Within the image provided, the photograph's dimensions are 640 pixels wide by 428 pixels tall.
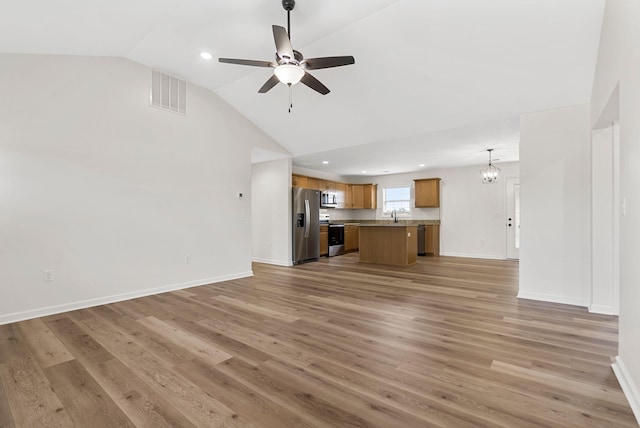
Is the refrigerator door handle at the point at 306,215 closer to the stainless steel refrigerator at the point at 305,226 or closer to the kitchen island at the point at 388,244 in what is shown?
the stainless steel refrigerator at the point at 305,226

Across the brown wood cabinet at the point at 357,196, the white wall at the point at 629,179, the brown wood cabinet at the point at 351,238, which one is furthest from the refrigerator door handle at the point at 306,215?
the white wall at the point at 629,179

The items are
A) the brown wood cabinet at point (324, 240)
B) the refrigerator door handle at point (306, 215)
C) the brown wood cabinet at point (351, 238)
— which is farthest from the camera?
the brown wood cabinet at point (351, 238)

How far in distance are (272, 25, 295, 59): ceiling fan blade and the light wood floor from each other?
2.46 meters

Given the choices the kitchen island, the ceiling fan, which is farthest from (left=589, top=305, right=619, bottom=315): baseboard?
the ceiling fan

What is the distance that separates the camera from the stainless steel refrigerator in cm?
648

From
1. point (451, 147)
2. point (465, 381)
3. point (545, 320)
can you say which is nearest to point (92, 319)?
point (465, 381)

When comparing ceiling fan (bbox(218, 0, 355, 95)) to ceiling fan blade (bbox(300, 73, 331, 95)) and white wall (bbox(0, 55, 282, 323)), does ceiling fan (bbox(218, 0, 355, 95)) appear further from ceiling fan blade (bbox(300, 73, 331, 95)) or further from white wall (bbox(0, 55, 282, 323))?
white wall (bbox(0, 55, 282, 323))

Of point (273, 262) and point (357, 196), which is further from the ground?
point (357, 196)

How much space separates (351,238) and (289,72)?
6.71m

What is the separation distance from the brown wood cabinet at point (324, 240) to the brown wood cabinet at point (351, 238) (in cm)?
91

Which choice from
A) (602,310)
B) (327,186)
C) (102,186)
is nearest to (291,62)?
(102,186)

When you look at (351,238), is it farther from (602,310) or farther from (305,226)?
(602,310)

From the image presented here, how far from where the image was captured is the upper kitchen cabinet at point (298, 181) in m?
7.05

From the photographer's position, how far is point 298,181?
7.21 m
